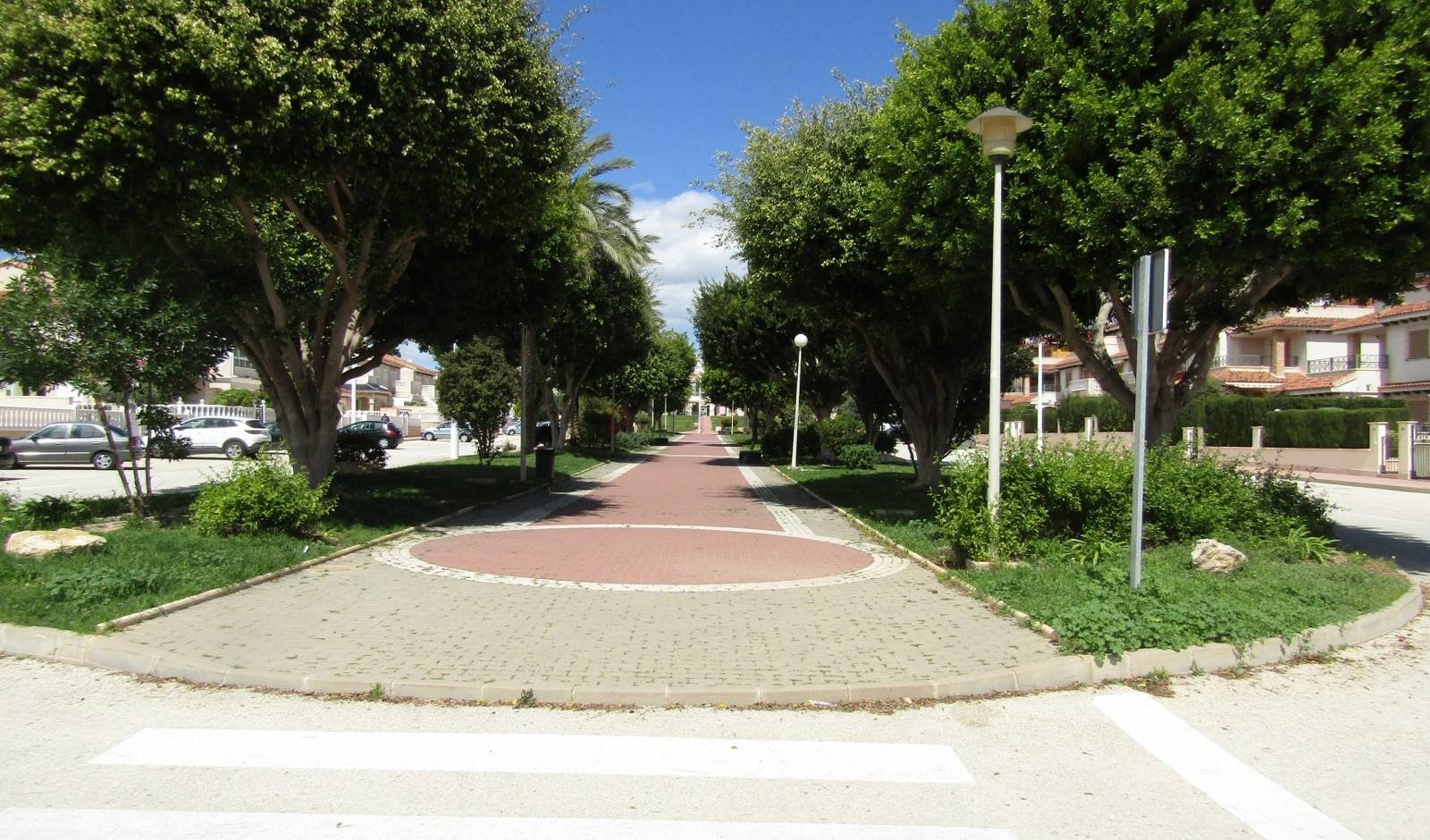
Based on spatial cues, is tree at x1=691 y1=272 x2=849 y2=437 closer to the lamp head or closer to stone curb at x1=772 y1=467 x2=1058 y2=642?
stone curb at x1=772 y1=467 x2=1058 y2=642

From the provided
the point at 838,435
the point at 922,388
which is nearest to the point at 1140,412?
the point at 922,388

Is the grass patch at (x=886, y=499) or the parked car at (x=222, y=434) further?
the parked car at (x=222, y=434)

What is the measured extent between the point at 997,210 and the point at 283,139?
8358mm

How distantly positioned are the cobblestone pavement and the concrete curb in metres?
0.10

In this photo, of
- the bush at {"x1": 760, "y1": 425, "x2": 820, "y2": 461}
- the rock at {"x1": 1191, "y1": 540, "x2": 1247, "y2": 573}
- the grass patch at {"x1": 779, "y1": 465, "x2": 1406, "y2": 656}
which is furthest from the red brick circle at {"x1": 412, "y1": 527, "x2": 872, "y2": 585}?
the bush at {"x1": 760, "y1": 425, "x2": 820, "y2": 461}

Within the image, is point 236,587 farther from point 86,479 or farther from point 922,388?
point 86,479

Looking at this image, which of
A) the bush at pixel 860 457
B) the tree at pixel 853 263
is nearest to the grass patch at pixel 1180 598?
the tree at pixel 853 263

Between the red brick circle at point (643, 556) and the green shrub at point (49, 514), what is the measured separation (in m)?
4.40

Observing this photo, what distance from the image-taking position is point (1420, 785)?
14.8ft

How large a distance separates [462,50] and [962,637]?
942cm

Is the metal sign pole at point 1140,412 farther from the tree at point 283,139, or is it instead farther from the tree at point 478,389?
the tree at point 478,389

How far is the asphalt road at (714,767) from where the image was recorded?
3.98m

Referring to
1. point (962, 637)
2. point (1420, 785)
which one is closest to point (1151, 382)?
point (962, 637)

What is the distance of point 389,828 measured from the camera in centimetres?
389
